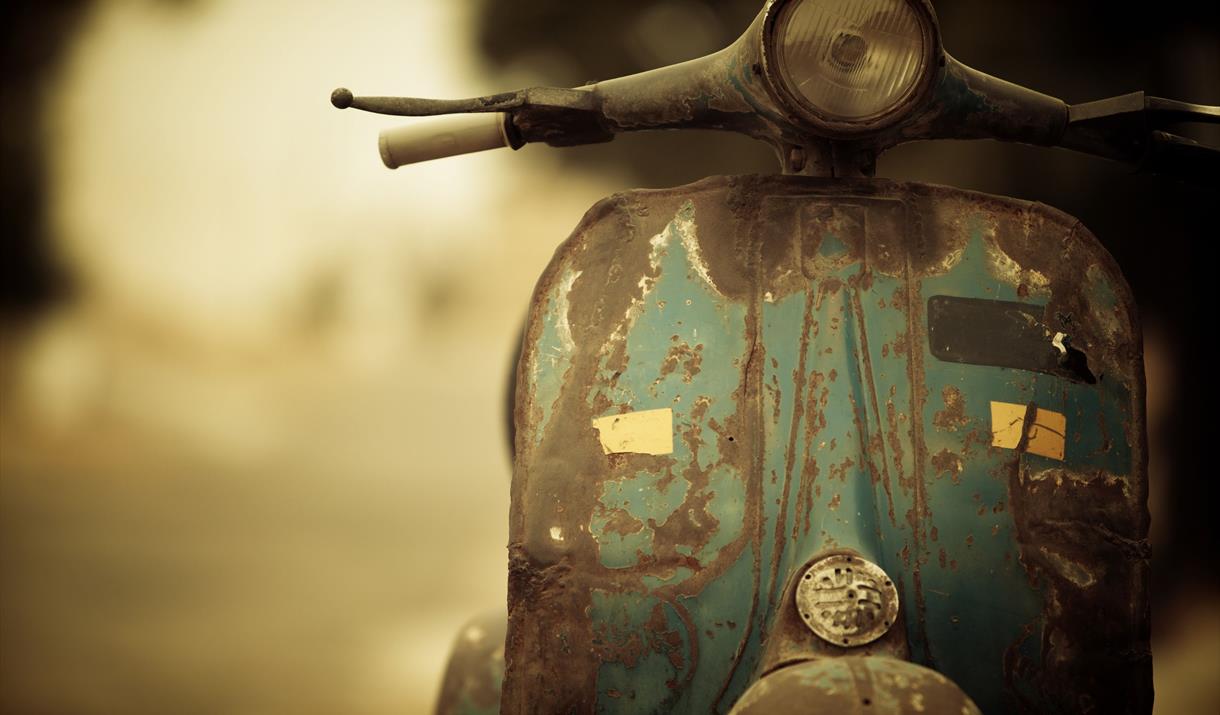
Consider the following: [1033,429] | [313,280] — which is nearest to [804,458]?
[1033,429]

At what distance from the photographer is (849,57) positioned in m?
1.88

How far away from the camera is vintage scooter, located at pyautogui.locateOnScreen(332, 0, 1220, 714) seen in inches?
70.6

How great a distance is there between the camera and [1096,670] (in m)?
1.86

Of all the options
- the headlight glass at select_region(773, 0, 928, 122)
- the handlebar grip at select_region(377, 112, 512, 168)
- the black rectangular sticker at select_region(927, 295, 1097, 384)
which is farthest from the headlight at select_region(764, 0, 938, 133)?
the handlebar grip at select_region(377, 112, 512, 168)

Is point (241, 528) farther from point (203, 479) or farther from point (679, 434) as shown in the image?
point (679, 434)

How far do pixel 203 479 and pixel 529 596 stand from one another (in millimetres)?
2968

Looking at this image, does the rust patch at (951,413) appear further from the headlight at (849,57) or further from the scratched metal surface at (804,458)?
the headlight at (849,57)

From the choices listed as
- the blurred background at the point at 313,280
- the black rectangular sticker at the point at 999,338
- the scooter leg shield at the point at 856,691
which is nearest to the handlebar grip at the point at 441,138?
the black rectangular sticker at the point at 999,338

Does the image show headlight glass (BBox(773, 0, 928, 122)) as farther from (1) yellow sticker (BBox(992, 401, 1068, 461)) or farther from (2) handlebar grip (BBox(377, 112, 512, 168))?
(2) handlebar grip (BBox(377, 112, 512, 168))

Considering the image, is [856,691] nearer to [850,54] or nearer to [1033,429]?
[1033,429]

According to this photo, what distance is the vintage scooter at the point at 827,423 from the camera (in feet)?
5.89

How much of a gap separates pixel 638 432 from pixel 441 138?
2.87ft

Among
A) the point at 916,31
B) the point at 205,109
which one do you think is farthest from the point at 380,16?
the point at 916,31

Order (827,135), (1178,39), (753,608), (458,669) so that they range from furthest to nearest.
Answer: (1178,39), (458,669), (827,135), (753,608)
